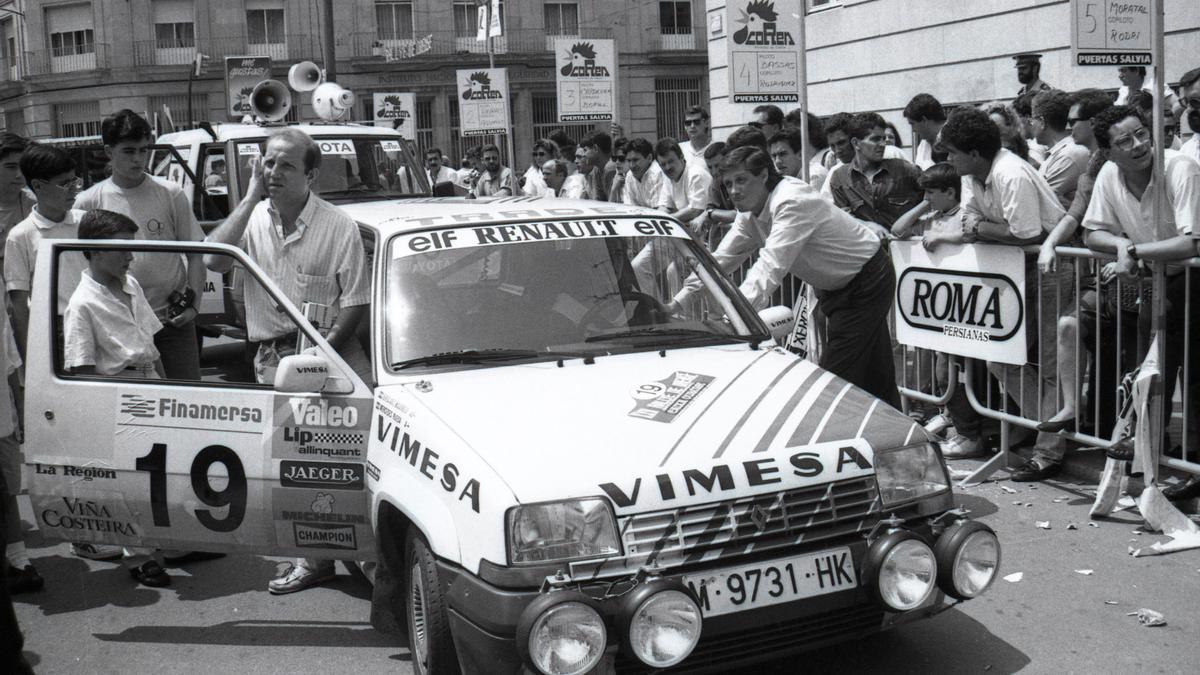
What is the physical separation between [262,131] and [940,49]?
35.6 ft

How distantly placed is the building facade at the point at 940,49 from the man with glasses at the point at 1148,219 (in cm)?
811

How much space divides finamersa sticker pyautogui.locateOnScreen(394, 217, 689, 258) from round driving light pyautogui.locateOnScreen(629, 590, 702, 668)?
196 cm

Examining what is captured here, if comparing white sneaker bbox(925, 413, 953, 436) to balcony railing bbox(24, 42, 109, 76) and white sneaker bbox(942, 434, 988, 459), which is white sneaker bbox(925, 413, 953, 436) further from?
balcony railing bbox(24, 42, 109, 76)

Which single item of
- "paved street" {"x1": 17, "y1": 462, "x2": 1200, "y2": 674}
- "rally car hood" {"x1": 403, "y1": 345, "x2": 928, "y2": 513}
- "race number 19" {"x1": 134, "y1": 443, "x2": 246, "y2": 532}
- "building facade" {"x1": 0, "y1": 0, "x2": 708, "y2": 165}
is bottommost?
"paved street" {"x1": 17, "y1": 462, "x2": 1200, "y2": 674}

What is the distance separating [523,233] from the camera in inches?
195

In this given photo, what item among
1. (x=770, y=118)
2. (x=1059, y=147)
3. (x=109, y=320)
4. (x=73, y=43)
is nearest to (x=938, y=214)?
(x=1059, y=147)

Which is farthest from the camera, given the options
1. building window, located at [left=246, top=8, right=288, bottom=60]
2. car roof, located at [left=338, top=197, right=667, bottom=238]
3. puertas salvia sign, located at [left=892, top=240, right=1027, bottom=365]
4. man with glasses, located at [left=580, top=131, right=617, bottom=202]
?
building window, located at [left=246, top=8, right=288, bottom=60]

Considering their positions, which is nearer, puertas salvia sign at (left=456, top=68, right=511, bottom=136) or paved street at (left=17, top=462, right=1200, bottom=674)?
paved street at (left=17, top=462, right=1200, bottom=674)

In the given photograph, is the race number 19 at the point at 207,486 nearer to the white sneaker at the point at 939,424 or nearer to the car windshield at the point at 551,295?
the car windshield at the point at 551,295

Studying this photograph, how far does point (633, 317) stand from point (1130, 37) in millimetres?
4972

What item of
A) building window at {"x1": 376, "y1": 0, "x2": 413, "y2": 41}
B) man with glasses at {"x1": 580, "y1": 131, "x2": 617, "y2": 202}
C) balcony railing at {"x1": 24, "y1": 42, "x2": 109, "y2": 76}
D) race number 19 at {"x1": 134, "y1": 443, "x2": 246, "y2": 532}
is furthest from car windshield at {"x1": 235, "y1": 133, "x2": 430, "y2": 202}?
balcony railing at {"x1": 24, "y1": 42, "x2": 109, "y2": 76}

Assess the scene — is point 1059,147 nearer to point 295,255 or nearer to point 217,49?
point 295,255

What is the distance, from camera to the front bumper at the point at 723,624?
11.3 ft

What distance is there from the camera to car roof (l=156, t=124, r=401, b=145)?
1063 cm
